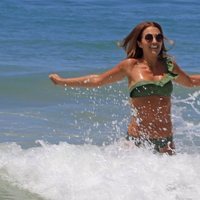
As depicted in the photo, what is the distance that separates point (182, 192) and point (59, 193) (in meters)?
0.94

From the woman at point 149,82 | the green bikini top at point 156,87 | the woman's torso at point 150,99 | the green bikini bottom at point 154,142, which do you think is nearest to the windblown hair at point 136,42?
the woman at point 149,82

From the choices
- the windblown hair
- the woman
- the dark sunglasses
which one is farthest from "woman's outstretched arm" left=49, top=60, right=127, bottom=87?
the dark sunglasses

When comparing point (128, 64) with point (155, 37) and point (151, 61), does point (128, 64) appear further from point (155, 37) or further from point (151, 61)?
point (155, 37)

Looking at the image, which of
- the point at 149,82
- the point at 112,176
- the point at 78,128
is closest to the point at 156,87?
the point at 149,82

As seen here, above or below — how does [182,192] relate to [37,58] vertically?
below

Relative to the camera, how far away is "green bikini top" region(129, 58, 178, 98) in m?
5.12

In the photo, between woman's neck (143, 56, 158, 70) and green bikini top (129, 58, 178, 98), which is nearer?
green bikini top (129, 58, 178, 98)

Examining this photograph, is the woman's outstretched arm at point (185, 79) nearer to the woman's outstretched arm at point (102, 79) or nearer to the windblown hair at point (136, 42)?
the windblown hair at point (136, 42)

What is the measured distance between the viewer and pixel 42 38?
17.8 meters

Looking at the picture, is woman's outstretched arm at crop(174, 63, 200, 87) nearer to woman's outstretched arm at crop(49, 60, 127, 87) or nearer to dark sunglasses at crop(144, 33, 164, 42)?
dark sunglasses at crop(144, 33, 164, 42)

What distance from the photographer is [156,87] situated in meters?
5.13

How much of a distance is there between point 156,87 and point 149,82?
7 cm

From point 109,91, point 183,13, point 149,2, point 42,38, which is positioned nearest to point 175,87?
point 109,91

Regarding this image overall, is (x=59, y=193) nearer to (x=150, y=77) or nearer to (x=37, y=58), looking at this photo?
(x=150, y=77)
